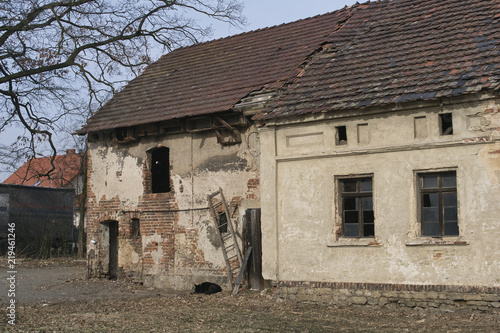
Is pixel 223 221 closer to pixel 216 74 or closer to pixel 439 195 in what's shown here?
pixel 216 74

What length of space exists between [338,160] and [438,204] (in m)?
2.21

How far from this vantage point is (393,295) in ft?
39.9

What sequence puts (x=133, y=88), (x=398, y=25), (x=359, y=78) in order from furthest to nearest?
(x=133, y=88) → (x=398, y=25) → (x=359, y=78)

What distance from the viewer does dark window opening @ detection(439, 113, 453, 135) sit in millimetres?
11891

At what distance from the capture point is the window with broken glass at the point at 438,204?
38.9 feet

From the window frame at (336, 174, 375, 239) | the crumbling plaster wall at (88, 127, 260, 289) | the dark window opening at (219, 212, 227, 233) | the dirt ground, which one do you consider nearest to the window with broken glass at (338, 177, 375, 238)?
the window frame at (336, 174, 375, 239)

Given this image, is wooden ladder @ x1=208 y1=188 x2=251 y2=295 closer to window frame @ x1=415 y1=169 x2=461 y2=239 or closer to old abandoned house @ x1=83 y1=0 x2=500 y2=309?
old abandoned house @ x1=83 y1=0 x2=500 y2=309

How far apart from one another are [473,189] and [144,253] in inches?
383

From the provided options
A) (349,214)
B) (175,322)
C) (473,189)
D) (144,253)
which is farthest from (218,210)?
(473,189)

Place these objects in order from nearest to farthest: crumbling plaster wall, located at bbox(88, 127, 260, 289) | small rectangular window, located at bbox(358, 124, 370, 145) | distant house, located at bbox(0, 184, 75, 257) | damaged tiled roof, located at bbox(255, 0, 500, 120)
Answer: damaged tiled roof, located at bbox(255, 0, 500, 120), small rectangular window, located at bbox(358, 124, 370, 145), crumbling plaster wall, located at bbox(88, 127, 260, 289), distant house, located at bbox(0, 184, 75, 257)

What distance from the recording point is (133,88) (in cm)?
2061

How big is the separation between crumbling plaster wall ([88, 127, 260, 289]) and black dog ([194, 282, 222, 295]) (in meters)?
0.34

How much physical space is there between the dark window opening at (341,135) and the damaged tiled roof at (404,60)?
54 cm

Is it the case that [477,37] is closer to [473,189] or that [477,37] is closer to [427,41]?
[427,41]
